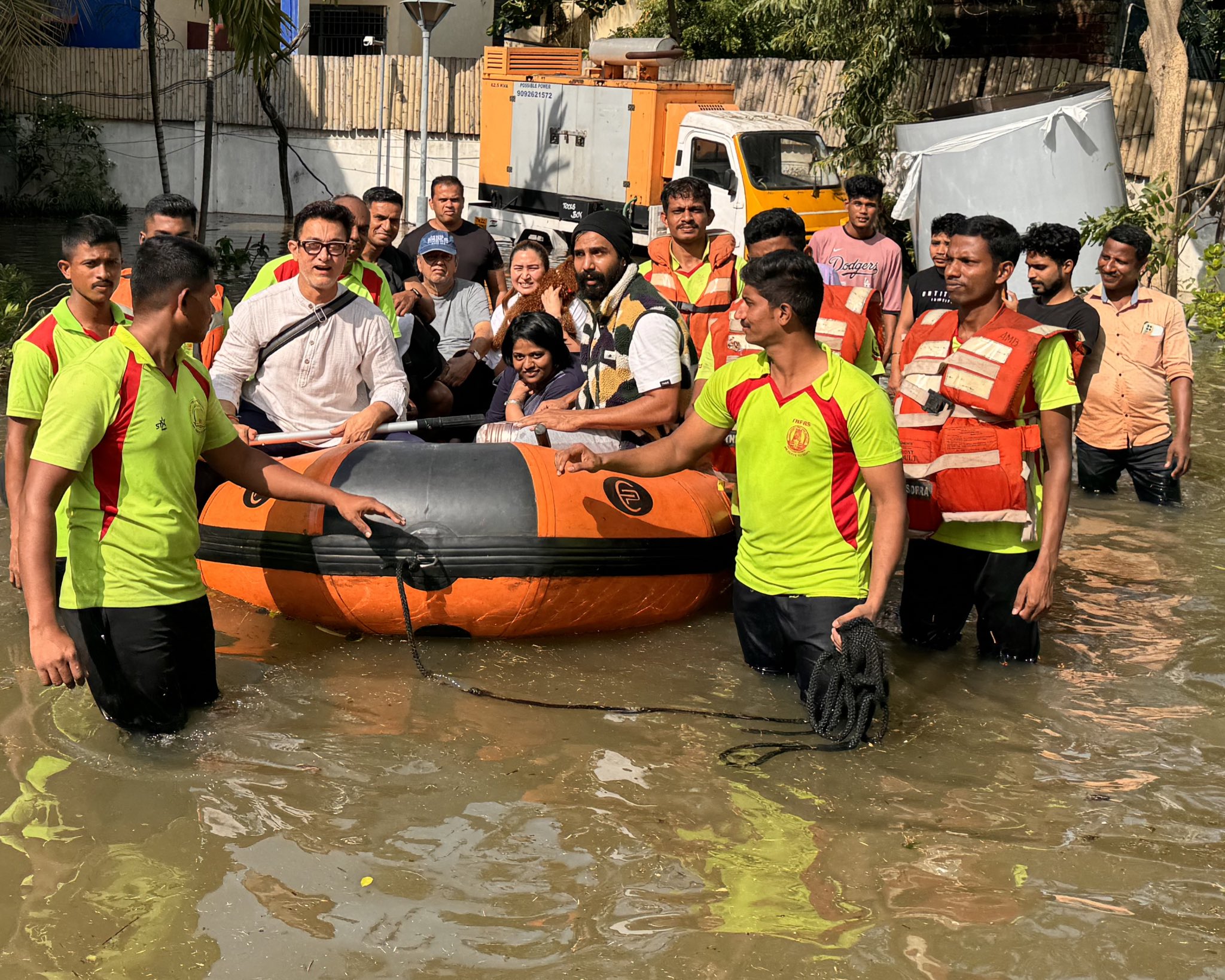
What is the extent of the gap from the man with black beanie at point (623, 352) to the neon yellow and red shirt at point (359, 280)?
1.02m

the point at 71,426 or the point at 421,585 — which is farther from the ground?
the point at 71,426

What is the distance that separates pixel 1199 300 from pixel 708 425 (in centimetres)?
714

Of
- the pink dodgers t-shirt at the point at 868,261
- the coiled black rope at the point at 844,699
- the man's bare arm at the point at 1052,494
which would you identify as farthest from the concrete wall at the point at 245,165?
the coiled black rope at the point at 844,699

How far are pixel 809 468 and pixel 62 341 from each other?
2543 mm

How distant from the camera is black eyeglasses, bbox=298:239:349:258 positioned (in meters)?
5.39

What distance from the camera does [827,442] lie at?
14.2ft

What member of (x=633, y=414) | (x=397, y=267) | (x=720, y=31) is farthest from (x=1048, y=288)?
(x=720, y=31)

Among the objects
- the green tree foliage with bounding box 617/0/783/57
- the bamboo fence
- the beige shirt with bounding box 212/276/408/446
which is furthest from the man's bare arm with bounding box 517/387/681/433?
the green tree foliage with bounding box 617/0/783/57

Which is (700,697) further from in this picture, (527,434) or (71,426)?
(71,426)

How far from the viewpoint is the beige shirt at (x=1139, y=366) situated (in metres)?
7.27

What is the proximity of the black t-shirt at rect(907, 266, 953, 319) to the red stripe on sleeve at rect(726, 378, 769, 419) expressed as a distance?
3.39 meters

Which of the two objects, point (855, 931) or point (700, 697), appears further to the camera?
point (700, 697)

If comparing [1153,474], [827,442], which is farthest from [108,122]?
[827,442]

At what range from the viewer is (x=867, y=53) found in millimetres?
15195
